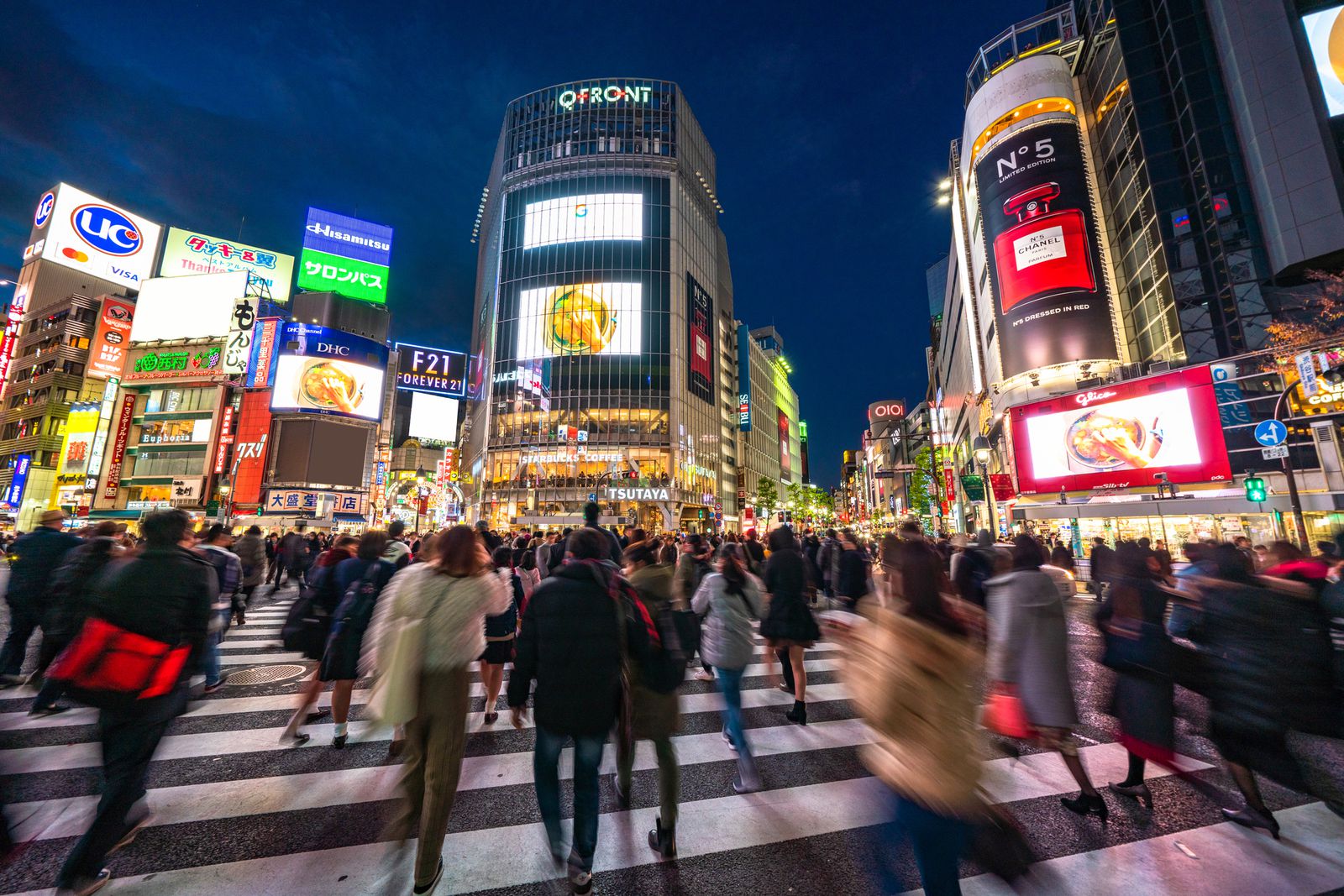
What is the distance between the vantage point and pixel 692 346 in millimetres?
62875

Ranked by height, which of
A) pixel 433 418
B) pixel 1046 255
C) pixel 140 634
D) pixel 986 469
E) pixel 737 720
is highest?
pixel 1046 255

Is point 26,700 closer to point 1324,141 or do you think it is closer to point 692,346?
point 1324,141

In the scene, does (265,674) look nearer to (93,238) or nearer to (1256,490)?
(1256,490)

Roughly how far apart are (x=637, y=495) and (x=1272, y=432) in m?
44.7

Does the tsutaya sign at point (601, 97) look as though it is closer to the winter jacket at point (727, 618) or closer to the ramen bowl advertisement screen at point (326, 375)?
the ramen bowl advertisement screen at point (326, 375)

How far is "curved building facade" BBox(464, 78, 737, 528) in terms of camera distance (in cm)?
5497

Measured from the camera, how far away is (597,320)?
2298 inches

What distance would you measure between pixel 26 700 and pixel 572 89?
7672 centimetres

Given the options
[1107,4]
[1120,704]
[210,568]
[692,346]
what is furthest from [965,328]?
[210,568]

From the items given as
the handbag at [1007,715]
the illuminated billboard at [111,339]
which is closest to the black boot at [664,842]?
the handbag at [1007,715]

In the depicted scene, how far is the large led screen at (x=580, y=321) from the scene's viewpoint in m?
58.0

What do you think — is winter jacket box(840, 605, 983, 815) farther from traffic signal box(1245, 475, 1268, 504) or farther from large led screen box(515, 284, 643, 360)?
large led screen box(515, 284, 643, 360)

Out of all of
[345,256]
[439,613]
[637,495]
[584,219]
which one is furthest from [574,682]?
[584,219]

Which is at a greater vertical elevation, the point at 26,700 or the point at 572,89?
the point at 572,89
